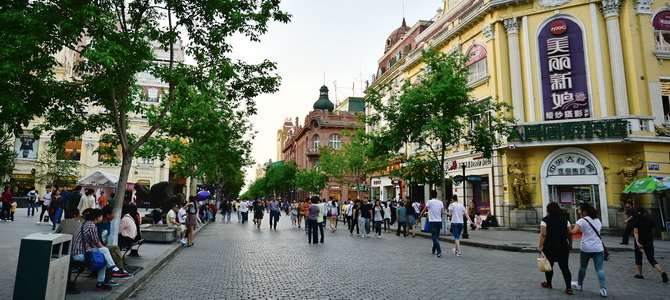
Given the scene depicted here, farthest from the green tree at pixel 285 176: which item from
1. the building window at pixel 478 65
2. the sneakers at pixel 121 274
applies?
the sneakers at pixel 121 274

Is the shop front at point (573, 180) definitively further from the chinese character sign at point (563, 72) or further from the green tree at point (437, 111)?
the green tree at point (437, 111)

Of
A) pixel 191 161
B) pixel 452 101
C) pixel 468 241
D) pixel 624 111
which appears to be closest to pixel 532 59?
pixel 624 111

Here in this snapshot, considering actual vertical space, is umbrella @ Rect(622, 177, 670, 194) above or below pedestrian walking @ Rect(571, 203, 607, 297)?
above

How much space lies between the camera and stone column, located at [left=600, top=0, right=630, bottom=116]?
20000 mm

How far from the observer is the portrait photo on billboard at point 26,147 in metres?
44.0

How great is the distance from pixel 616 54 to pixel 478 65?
7.10 meters

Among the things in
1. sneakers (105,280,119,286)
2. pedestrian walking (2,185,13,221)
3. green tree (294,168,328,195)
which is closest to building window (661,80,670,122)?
sneakers (105,280,119,286)

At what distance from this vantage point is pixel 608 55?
20750 mm

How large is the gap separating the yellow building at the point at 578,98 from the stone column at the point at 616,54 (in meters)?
0.04

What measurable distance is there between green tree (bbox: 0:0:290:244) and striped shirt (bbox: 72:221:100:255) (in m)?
1.75

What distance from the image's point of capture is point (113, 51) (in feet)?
23.6

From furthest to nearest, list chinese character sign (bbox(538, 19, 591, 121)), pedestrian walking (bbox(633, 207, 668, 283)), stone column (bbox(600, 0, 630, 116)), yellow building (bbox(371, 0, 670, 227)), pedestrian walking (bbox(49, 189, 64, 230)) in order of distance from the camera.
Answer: chinese character sign (bbox(538, 19, 591, 121)) < stone column (bbox(600, 0, 630, 116)) < yellow building (bbox(371, 0, 670, 227)) < pedestrian walking (bbox(49, 189, 64, 230)) < pedestrian walking (bbox(633, 207, 668, 283))

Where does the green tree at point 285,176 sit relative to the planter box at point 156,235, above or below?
above

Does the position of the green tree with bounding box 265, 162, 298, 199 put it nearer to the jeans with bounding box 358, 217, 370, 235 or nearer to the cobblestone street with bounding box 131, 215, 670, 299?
the jeans with bounding box 358, 217, 370, 235
